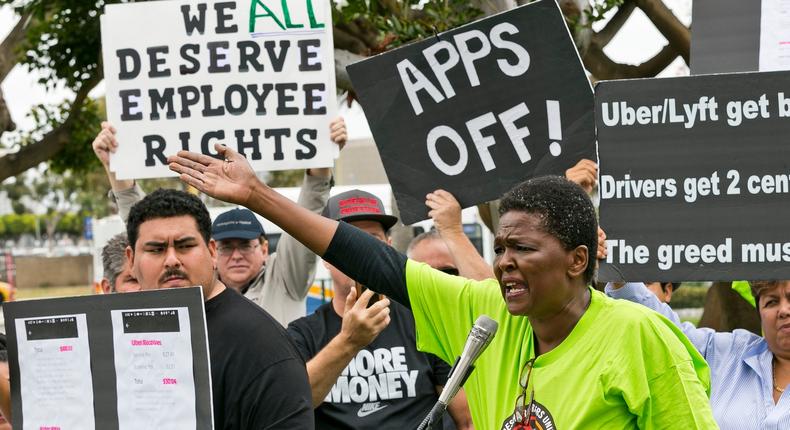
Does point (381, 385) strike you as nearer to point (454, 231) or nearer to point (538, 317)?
point (454, 231)

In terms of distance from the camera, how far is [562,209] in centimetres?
327

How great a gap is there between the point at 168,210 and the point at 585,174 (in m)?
1.48

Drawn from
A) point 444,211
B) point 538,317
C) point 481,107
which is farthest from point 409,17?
point 538,317

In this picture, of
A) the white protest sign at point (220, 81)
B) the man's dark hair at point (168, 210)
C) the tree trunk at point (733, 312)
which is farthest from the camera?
the tree trunk at point (733, 312)

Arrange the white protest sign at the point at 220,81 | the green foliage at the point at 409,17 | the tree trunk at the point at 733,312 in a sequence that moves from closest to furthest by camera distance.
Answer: the white protest sign at the point at 220,81 < the green foliage at the point at 409,17 < the tree trunk at the point at 733,312

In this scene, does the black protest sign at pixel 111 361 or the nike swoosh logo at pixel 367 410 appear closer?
the black protest sign at pixel 111 361

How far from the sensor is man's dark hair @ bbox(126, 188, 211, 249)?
13.1ft

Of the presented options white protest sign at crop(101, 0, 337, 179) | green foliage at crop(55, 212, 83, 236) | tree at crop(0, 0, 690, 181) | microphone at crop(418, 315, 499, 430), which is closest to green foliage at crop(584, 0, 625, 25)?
tree at crop(0, 0, 690, 181)

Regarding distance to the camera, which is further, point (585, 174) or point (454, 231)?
point (454, 231)

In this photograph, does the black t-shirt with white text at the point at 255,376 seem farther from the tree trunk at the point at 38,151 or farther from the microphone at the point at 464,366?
the tree trunk at the point at 38,151

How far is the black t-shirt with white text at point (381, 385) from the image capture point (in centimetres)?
485

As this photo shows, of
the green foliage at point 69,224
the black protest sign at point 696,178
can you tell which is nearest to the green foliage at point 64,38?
the black protest sign at point 696,178

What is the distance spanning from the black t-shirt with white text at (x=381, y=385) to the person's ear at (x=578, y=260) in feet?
5.74

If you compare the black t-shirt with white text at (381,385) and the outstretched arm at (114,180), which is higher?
the outstretched arm at (114,180)
